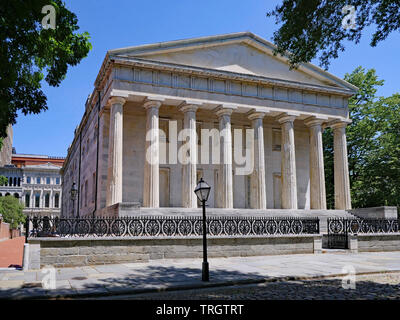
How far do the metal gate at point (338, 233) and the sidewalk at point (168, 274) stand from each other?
297 centimetres

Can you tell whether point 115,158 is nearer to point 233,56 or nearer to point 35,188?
point 233,56

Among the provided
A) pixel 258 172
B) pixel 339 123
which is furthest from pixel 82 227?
pixel 339 123

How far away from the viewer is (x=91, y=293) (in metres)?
8.32

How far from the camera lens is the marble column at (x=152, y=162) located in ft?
76.6

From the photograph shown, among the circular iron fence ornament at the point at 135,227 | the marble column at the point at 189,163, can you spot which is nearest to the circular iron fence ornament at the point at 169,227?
the circular iron fence ornament at the point at 135,227

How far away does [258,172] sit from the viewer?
26594 mm

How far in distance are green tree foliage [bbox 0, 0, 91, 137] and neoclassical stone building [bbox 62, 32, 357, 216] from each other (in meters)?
10.2

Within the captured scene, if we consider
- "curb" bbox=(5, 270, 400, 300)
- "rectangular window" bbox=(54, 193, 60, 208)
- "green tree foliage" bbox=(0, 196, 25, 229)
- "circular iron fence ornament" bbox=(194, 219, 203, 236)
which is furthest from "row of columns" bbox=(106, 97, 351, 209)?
"rectangular window" bbox=(54, 193, 60, 208)

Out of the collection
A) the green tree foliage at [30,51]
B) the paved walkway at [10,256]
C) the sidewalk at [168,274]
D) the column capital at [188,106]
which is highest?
the column capital at [188,106]

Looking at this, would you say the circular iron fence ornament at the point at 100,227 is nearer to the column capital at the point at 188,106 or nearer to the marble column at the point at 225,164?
the marble column at the point at 225,164

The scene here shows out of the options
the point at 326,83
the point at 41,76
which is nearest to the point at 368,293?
the point at 41,76
